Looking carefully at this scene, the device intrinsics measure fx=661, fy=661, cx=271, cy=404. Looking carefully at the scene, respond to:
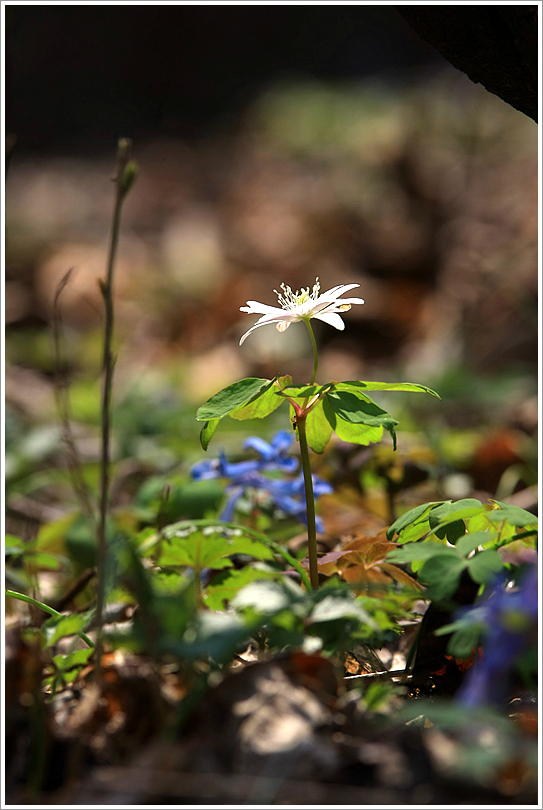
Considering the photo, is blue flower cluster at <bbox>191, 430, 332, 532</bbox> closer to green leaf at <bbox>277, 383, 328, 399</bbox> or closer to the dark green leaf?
green leaf at <bbox>277, 383, 328, 399</bbox>

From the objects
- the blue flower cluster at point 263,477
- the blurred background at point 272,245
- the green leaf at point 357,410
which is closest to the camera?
the green leaf at point 357,410

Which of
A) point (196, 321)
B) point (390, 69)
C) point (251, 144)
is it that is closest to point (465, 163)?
point (196, 321)

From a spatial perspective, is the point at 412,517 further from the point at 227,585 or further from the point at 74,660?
the point at 74,660

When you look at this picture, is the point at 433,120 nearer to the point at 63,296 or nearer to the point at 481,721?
the point at 63,296

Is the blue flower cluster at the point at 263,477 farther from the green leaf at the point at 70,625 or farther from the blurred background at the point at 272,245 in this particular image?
the green leaf at the point at 70,625

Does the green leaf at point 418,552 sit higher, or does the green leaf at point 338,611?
the green leaf at point 418,552

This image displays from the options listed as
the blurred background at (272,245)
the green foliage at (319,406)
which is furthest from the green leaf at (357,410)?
the blurred background at (272,245)

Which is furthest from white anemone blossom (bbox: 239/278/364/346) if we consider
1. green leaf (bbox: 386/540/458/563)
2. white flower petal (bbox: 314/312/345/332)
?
green leaf (bbox: 386/540/458/563)
